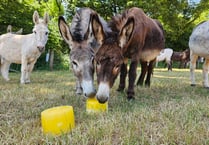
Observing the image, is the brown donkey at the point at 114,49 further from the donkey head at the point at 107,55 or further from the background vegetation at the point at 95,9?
the background vegetation at the point at 95,9

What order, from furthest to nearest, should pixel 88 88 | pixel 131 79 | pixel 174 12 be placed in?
pixel 174 12 < pixel 131 79 < pixel 88 88

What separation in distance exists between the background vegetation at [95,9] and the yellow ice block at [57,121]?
11.1 m

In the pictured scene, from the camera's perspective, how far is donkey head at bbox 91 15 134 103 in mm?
2865

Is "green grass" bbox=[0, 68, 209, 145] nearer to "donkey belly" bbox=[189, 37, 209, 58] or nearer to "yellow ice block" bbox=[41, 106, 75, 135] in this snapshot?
"yellow ice block" bbox=[41, 106, 75, 135]

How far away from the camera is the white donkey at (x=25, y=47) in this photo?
19.4ft

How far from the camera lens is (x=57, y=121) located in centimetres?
218

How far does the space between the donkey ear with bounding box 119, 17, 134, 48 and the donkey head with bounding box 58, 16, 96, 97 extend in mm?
496

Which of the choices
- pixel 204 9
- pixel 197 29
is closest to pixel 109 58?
pixel 197 29

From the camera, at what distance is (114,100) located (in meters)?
3.74

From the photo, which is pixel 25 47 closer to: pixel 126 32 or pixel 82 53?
pixel 82 53

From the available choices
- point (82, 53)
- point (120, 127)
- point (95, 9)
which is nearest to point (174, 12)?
point (95, 9)

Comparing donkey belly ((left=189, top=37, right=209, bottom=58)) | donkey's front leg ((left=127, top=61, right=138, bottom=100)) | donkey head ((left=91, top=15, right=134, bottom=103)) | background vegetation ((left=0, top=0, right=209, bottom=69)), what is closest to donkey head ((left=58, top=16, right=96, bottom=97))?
donkey head ((left=91, top=15, right=134, bottom=103))

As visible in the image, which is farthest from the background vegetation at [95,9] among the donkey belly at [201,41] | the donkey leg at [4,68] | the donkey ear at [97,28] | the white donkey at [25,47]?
the donkey ear at [97,28]

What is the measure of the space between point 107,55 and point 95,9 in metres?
15.3
